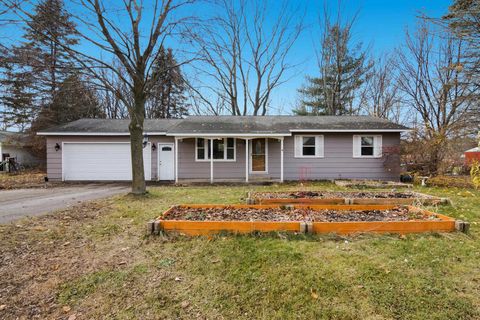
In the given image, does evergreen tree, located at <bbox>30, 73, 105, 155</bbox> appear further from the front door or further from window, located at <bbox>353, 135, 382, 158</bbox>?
window, located at <bbox>353, 135, 382, 158</bbox>

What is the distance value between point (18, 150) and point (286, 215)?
2715 centimetres

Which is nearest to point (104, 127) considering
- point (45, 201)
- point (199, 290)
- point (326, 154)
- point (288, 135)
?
point (45, 201)

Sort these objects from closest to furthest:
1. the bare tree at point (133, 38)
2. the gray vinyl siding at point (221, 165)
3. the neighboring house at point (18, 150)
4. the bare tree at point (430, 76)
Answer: the bare tree at point (133, 38) < the gray vinyl siding at point (221, 165) < the bare tree at point (430, 76) < the neighboring house at point (18, 150)

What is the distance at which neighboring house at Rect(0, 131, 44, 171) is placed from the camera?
67.2 feet

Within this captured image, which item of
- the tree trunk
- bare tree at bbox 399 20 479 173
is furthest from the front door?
bare tree at bbox 399 20 479 173

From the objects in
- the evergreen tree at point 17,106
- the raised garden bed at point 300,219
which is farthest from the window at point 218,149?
the evergreen tree at point 17,106

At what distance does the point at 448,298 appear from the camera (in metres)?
2.38

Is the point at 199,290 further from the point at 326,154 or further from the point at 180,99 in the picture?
the point at 180,99

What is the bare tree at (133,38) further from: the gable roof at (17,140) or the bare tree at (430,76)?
the gable roof at (17,140)

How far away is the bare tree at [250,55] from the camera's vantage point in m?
20.8

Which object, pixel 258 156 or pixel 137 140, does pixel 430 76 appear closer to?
pixel 258 156

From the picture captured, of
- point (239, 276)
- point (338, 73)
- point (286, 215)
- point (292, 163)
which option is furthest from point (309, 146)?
point (338, 73)

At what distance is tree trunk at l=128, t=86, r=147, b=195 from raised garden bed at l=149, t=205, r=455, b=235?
351 cm

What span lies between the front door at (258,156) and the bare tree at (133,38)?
6143mm
